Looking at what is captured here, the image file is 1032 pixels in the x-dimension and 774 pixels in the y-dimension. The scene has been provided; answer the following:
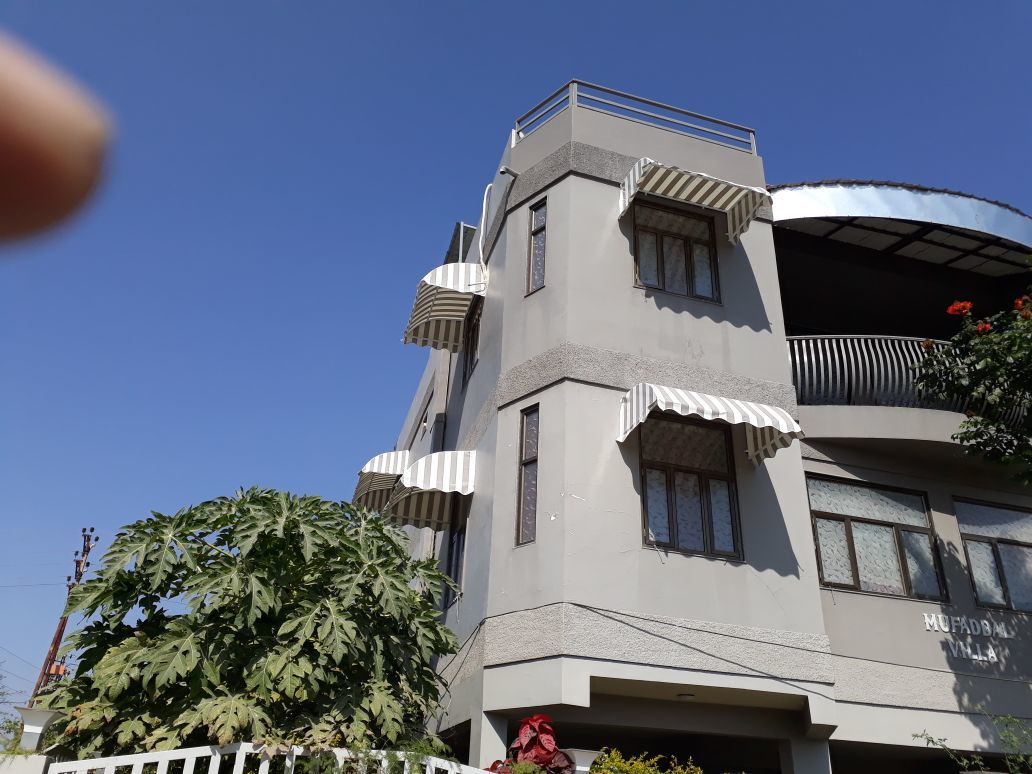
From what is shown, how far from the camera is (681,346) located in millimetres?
11016

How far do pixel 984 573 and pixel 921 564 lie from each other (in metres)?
0.99

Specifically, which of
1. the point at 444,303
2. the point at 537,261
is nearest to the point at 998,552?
the point at 537,261

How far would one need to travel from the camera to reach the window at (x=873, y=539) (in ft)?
36.8

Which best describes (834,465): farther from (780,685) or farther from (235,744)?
(235,744)

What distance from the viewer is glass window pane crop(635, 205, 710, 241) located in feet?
38.1

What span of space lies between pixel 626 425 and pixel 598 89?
16.6 ft

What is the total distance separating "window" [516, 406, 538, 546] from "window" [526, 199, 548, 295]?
1.76 meters

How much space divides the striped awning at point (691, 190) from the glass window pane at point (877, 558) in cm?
415

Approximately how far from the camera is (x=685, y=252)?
462 inches

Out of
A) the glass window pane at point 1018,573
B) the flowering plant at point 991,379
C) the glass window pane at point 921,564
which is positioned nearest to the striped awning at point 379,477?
the glass window pane at point 921,564

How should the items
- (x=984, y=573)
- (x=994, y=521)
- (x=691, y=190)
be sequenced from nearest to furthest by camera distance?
(x=691, y=190), (x=984, y=573), (x=994, y=521)

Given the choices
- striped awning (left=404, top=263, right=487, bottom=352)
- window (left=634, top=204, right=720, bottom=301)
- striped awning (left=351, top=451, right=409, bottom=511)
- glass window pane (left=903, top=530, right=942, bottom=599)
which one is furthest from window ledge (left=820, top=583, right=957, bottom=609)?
striped awning (left=351, top=451, right=409, bottom=511)

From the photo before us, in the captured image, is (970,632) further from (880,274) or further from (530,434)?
(880,274)

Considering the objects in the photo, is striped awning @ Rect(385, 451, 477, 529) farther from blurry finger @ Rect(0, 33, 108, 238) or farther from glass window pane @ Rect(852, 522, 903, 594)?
blurry finger @ Rect(0, 33, 108, 238)
